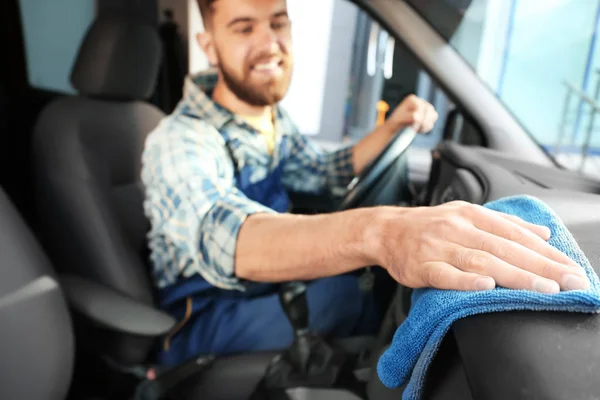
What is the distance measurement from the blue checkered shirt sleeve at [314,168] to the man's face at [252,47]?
0.56ft

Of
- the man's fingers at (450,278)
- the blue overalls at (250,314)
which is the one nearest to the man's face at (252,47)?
the blue overalls at (250,314)

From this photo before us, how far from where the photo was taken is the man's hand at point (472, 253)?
1.07 feet

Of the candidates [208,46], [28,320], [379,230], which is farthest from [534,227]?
[28,320]

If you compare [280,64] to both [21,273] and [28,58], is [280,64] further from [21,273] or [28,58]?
[28,58]

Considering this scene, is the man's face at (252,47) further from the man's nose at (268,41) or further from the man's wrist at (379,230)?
the man's wrist at (379,230)

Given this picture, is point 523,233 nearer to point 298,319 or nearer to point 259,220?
point 259,220

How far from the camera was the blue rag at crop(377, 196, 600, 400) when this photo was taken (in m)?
0.31

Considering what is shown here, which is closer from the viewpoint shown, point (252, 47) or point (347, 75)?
point (252, 47)

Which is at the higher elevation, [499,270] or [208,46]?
[208,46]

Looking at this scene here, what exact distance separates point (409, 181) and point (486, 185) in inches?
9.1

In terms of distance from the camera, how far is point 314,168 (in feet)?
2.97

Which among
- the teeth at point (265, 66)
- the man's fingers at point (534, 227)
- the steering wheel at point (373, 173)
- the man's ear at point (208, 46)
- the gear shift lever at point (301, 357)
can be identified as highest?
the man's ear at point (208, 46)

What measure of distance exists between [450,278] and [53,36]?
0.90 m

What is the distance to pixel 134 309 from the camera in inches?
29.1
